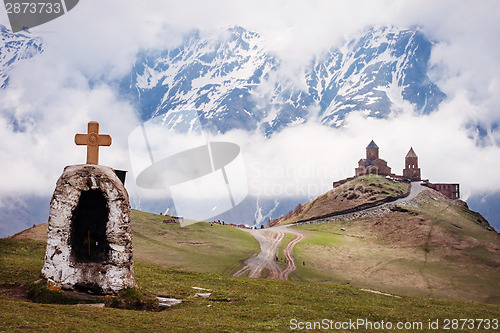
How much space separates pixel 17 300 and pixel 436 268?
226 ft

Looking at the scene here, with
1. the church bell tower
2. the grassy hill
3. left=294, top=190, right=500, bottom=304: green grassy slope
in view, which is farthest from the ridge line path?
the church bell tower

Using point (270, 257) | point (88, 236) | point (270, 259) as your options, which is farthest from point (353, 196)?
point (88, 236)

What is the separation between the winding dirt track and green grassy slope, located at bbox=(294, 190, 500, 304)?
6.57ft

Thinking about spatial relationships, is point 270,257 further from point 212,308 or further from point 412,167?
point 412,167

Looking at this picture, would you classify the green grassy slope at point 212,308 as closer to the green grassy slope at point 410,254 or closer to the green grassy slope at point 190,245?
the green grassy slope at point 190,245

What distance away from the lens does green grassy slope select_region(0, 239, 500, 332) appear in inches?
688

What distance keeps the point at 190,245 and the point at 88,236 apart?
149 ft

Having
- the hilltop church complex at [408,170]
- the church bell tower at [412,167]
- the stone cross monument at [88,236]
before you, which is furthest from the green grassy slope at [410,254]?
the church bell tower at [412,167]

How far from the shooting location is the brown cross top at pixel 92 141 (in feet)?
79.4

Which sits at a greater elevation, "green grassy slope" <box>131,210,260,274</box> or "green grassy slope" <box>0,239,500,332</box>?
"green grassy slope" <box>131,210,260,274</box>

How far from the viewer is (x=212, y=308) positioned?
21.8 meters

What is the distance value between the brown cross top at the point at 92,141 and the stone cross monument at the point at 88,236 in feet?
3.40

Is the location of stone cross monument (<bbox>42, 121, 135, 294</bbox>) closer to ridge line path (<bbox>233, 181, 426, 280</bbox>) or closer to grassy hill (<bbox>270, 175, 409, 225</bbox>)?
ridge line path (<bbox>233, 181, 426, 280</bbox>)

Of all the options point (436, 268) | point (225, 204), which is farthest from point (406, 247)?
point (225, 204)
